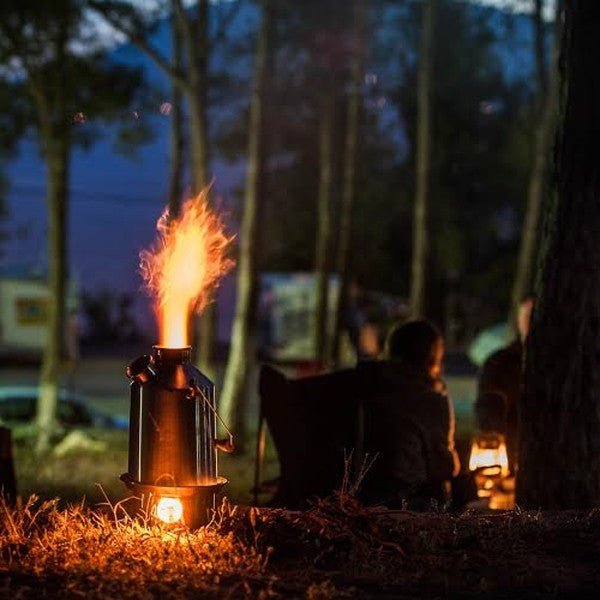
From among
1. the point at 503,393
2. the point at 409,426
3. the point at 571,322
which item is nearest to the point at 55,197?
the point at 503,393

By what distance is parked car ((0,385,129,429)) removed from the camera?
18.1m

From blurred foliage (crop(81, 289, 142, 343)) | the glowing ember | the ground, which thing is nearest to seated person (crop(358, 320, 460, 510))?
the ground

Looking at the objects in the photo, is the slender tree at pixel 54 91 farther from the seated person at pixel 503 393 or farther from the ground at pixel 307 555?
the ground at pixel 307 555

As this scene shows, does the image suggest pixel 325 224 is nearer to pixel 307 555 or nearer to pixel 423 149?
pixel 423 149

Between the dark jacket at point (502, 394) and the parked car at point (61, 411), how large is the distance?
11137 millimetres

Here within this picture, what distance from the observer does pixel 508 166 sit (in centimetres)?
3662

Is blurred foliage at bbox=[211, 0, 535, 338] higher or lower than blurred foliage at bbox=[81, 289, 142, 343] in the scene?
higher

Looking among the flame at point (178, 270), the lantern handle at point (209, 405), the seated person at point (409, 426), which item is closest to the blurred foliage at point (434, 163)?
the seated person at point (409, 426)

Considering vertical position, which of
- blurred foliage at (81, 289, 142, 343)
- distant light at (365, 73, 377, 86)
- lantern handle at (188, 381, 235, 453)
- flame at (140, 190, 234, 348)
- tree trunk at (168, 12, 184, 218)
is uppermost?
distant light at (365, 73, 377, 86)

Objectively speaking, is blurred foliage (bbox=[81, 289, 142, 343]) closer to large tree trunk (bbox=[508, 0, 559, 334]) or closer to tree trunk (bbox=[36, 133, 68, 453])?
tree trunk (bbox=[36, 133, 68, 453])

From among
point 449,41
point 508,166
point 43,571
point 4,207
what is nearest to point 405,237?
point 508,166

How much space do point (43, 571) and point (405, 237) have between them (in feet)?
112

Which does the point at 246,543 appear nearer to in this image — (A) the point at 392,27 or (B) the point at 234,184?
(A) the point at 392,27

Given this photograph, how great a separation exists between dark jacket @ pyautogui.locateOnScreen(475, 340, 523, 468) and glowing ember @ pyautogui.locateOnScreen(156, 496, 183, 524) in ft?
10.3
